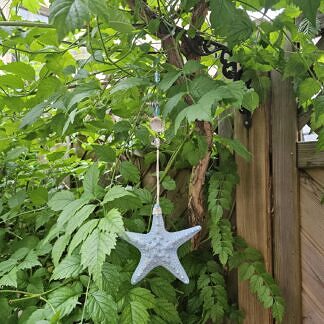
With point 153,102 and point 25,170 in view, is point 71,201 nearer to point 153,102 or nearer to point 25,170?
point 153,102

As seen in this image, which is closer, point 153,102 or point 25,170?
point 153,102

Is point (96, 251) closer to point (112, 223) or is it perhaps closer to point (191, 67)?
point (112, 223)

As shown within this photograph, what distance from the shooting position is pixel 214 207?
1016 millimetres

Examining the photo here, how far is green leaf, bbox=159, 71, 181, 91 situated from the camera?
2.53 feet

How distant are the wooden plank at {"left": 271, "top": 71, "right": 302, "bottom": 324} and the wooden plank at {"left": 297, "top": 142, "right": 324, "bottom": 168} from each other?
0.02m

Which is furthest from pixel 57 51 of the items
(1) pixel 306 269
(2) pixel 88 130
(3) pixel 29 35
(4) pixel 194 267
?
(1) pixel 306 269

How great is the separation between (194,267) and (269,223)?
0.23 meters

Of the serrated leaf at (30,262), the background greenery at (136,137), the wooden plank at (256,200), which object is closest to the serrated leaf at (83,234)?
the background greenery at (136,137)

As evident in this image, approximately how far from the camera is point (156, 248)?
79 centimetres

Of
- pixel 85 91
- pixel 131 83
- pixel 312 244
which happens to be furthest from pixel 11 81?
pixel 312 244

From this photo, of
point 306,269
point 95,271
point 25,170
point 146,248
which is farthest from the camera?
point 25,170

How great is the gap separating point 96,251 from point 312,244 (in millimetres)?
573

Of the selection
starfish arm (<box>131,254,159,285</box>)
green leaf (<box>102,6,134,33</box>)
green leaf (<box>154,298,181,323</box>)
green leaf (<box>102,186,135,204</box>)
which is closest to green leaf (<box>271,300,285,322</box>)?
green leaf (<box>154,298,181,323</box>)

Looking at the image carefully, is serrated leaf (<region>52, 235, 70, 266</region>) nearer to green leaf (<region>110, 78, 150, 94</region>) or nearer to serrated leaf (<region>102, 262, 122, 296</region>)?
serrated leaf (<region>102, 262, 122, 296</region>)
